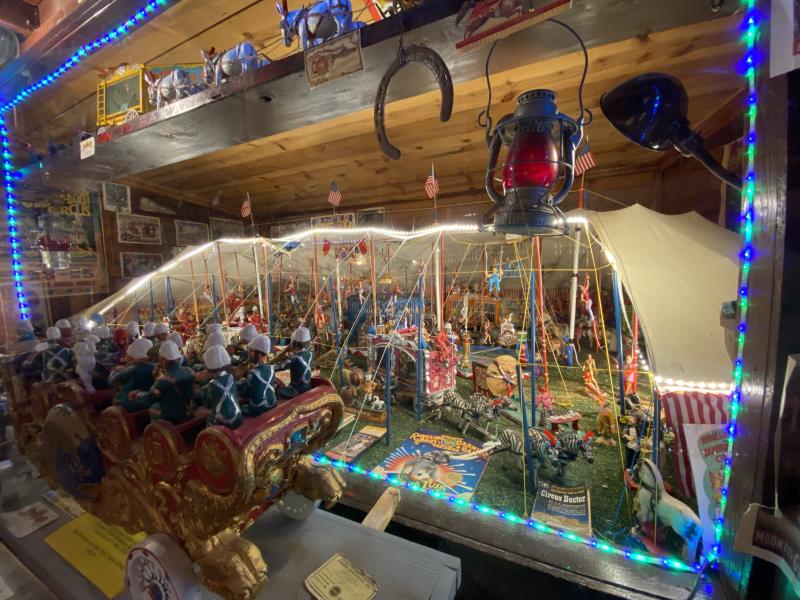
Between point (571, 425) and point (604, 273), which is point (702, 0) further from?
point (604, 273)

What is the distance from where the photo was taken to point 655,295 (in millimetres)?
1371

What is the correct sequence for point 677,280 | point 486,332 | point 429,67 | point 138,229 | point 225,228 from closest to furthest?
point 429,67 < point 677,280 < point 138,229 < point 225,228 < point 486,332

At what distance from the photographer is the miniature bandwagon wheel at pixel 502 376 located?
220 centimetres

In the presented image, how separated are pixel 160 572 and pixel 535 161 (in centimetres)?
120

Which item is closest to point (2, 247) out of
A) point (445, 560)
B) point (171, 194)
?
point (171, 194)

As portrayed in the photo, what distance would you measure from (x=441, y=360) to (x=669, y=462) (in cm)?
141

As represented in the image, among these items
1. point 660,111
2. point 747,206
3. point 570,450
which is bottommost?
point 570,450

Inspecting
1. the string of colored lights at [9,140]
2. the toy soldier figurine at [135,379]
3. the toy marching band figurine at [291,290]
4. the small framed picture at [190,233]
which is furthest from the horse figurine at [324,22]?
the toy marching band figurine at [291,290]

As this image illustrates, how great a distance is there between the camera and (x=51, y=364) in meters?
1.04

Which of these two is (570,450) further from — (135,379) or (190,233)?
(190,233)

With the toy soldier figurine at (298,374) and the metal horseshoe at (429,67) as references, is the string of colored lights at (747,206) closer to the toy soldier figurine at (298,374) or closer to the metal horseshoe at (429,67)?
the metal horseshoe at (429,67)

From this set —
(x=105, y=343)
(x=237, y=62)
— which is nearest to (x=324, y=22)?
(x=237, y=62)

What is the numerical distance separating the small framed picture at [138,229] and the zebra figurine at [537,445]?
2.85m

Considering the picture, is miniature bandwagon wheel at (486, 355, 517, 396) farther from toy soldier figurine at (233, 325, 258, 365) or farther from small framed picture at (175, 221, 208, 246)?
small framed picture at (175, 221, 208, 246)
